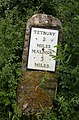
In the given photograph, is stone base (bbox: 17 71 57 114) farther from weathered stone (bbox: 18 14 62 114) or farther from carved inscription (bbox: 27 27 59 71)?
carved inscription (bbox: 27 27 59 71)

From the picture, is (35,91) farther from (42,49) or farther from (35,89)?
(42,49)

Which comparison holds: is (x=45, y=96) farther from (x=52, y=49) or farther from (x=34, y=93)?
(x=52, y=49)

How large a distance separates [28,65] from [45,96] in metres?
0.52

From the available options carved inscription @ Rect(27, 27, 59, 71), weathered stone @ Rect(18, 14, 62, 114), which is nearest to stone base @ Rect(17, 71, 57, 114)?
weathered stone @ Rect(18, 14, 62, 114)

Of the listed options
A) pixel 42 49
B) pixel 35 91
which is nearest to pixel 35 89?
pixel 35 91

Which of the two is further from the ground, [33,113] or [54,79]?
[54,79]

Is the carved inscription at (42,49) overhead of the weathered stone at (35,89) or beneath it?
overhead

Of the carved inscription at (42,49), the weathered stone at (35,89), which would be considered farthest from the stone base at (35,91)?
the carved inscription at (42,49)

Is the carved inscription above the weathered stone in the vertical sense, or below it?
above

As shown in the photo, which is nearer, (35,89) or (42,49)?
(35,89)

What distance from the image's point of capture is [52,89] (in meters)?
5.02

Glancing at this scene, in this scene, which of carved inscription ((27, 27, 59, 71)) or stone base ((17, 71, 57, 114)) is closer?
stone base ((17, 71, 57, 114))

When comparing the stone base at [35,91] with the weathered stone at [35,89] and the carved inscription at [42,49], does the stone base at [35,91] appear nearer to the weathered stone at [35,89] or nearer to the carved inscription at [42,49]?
the weathered stone at [35,89]

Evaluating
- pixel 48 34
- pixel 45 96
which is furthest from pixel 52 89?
pixel 48 34
